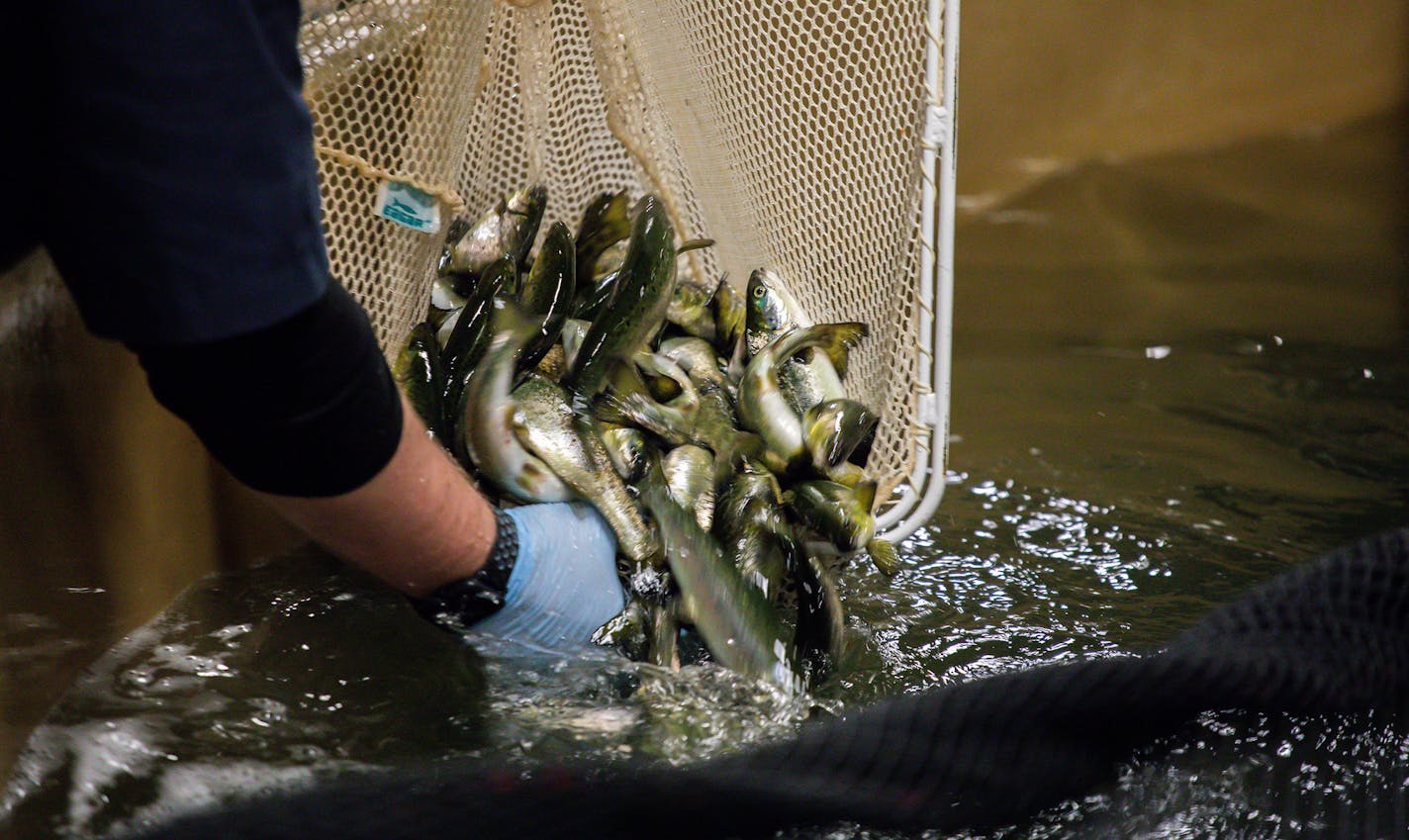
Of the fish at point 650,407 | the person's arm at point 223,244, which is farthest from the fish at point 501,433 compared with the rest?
the person's arm at point 223,244

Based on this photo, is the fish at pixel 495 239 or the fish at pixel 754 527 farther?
the fish at pixel 495 239

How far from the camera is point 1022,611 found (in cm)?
211

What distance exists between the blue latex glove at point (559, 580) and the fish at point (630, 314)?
7.6 inches

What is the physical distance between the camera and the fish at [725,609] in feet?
5.32

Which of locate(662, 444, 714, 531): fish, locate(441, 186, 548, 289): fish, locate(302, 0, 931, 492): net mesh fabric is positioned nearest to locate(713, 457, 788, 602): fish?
locate(662, 444, 714, 531): fish

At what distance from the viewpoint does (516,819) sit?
54.1 inches

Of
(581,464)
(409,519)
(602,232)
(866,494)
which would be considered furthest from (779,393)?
(409,519)

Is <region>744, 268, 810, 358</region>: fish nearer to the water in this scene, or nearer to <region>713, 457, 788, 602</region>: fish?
<region>713, 457, 788, 602</region>: fish

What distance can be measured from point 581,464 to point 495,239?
50cm

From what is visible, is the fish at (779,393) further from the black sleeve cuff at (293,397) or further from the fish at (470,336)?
the black sleeve cuff at (293,397)

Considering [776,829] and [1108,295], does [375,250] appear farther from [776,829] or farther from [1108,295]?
[1108,295]

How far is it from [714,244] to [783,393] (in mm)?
495

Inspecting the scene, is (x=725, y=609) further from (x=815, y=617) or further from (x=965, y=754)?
(x=965, y=754)

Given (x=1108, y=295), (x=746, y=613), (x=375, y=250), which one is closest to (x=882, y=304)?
(x=746, y=613)
